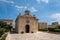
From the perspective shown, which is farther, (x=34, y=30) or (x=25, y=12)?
(x=25, y=12)

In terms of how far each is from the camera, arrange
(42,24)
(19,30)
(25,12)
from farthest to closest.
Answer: (42,24)
(25,12)
(19,30)

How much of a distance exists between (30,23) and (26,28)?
2.06 metres

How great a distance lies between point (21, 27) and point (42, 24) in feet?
71.5

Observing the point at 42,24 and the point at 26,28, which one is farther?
the point at 42,24

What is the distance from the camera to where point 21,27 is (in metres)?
32.1

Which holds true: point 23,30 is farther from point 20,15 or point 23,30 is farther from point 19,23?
point 20,15

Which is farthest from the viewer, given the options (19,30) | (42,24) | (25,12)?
(42,24)

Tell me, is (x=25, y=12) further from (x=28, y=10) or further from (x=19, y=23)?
(x=19, y=23)

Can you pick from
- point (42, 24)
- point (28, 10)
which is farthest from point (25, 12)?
point (42, 24)

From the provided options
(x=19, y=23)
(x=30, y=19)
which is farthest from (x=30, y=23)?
(x=19, y=23)

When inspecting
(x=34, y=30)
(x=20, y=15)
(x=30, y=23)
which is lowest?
(x=34, y=30)

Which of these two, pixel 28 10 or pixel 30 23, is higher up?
pixel 28 10

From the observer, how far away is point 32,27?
3309 centimetres

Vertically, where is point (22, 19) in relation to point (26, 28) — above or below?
above
